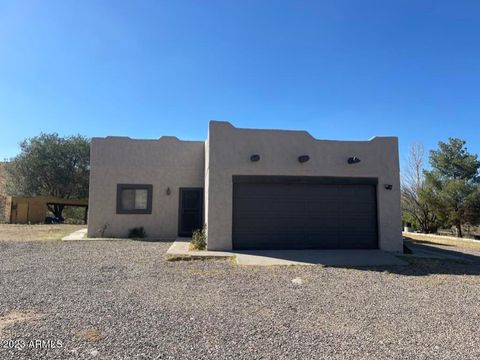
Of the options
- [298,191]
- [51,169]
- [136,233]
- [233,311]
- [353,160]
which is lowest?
[233,311]

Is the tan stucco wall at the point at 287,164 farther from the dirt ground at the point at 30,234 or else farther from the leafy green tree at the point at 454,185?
the leafy green tree at the point at 454,185

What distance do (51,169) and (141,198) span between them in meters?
13.8

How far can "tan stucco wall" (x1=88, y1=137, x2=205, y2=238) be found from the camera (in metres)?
13.7

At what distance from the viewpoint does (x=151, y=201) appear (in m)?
13.9

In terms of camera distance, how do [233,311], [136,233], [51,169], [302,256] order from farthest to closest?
[51,169] < [136,233] < [302,256] < [233,311]

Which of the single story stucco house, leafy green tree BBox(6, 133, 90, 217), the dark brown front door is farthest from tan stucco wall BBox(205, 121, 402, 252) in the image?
leafy green tree BBox(6, 133, 90, 217)

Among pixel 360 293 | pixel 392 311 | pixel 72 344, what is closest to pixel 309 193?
pixel 360 293

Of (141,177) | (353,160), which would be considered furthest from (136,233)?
(353,160)

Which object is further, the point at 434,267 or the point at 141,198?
the point at 141,198

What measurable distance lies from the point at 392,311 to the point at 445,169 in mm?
18532

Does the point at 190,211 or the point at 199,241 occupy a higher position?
the point at 190,211

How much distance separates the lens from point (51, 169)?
24.0 meters

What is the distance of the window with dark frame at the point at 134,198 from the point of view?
13.8m

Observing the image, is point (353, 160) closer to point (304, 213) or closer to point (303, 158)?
point (303, 158)
